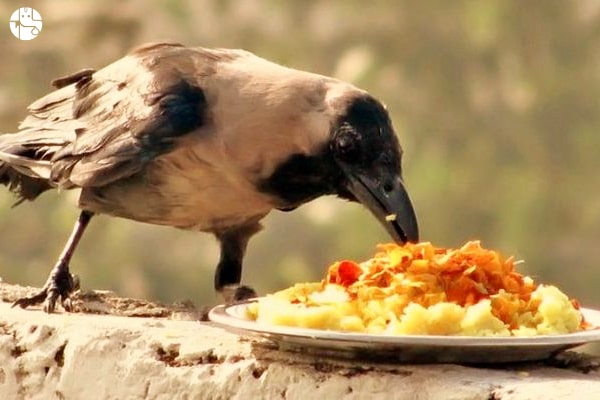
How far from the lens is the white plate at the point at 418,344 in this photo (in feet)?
9.23

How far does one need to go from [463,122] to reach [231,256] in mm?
2575

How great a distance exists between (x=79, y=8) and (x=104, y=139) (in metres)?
3.72

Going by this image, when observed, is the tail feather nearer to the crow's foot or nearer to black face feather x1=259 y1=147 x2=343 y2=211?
the crow's foot

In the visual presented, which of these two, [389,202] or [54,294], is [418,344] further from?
[54,294]

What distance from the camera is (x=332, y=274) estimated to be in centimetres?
322

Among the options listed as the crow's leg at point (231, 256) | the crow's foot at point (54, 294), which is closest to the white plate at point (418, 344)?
the crow's foot at point (54, 294)

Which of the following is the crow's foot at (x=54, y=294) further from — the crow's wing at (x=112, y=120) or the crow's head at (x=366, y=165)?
the crow's head at (x=366, y=165)

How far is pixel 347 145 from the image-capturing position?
12.1 ft

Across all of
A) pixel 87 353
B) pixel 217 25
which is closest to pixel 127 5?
pixel 217 25

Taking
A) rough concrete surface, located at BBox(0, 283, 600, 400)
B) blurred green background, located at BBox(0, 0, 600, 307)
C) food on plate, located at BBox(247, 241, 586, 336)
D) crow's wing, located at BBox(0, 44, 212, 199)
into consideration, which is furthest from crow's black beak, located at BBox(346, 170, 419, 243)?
blurred green background, located at BBox(0, 0, 600, 307)

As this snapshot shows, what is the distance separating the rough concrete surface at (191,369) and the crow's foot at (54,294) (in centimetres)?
5

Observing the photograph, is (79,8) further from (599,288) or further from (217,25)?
(599,288)

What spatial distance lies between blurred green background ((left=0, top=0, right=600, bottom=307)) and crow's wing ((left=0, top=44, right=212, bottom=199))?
89.8 inches

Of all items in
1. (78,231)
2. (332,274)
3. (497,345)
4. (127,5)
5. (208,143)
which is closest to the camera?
(497,345)
